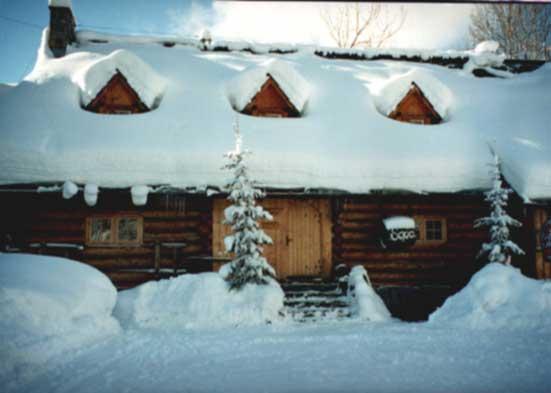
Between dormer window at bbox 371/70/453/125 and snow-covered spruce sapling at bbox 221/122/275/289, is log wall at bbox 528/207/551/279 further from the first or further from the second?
snow-covered spruce sapling at bbox 221/122/275/289

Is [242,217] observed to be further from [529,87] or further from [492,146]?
[529,87]

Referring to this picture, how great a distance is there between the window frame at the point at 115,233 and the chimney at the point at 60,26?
6651 millimetres

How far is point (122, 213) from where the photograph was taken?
1017 cm

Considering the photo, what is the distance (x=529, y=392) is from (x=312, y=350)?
8.84ft

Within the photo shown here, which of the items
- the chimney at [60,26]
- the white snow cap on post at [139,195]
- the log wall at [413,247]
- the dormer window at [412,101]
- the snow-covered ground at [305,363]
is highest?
the chimney at [60,26]

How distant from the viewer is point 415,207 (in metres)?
11.0

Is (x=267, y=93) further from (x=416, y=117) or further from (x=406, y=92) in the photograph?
(x=416, y=117)

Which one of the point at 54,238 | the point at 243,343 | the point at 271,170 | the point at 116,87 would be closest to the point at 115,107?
the point at 116,87

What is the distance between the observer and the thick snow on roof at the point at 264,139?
938 cm

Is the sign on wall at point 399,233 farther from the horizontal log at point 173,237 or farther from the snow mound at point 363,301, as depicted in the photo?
the horizontal log at point 173,237

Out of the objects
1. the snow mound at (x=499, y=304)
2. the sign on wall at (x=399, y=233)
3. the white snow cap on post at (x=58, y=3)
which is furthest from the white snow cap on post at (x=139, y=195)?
the white snow cap on post at (x=58, y=3)

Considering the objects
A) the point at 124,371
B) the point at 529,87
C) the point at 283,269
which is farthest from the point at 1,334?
the point at 529,87

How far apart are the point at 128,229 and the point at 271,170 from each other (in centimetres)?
436

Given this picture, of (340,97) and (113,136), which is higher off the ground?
(340,97)
